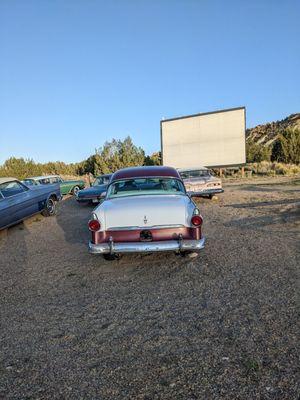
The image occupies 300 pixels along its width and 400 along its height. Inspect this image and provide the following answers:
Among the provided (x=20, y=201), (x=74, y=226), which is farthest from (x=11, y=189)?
(x=74, y=226)

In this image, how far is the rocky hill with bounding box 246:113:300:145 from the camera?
64.7 meters

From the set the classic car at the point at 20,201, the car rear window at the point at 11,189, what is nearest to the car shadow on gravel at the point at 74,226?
the classic car at the point at 20,201

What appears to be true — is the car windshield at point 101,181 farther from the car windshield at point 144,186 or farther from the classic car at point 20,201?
the car windshield at point 144,186

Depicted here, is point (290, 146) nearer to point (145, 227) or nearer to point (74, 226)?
point (74, 226)

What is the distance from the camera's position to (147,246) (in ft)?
16.4

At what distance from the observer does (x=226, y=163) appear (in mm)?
28156

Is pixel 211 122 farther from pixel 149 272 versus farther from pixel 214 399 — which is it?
pixel 214 399

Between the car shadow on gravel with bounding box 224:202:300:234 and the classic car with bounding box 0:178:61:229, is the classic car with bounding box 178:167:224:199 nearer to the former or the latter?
the car shadow on gravel with bounding box 224:202:300:234

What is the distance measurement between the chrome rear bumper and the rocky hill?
62.1 meters

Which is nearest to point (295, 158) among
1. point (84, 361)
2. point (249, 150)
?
point (249, 150)

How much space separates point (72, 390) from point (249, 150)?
142 feet

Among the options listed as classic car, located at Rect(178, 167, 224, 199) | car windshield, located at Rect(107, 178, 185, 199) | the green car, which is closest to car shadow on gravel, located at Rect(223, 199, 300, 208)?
classic car, located at Rect(178, 167, 224, 199)

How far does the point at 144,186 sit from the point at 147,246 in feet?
6.01

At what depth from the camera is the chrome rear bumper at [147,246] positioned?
16.4 feet
